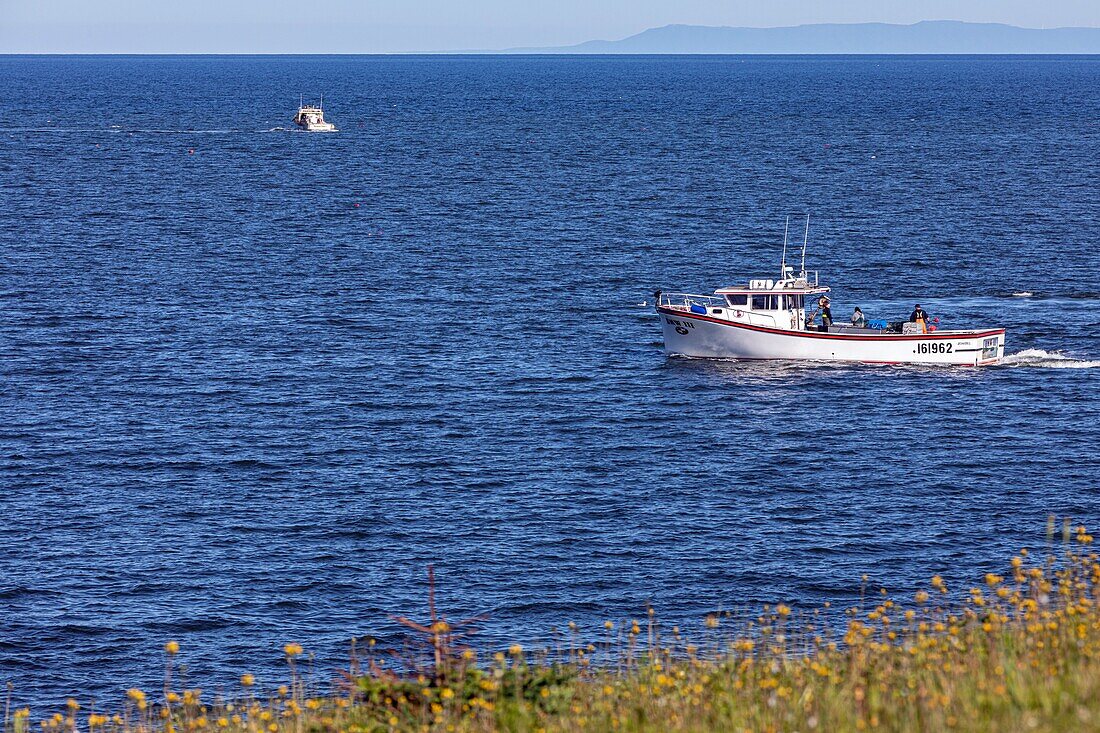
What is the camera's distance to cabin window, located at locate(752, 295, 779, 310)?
72.0 meters

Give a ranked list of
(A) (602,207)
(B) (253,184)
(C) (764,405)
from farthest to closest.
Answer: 1. (B) (253,184)
2. (A) (602,207)
3. (C) (764,405)

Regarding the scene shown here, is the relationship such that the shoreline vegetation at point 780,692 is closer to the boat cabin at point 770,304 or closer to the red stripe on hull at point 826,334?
the red stripe on hull at point 826,334

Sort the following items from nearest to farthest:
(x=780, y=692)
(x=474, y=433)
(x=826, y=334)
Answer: (x=780, y=692) → (x=474, y=433) → (x=826, y=334)

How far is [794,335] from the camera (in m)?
72.0

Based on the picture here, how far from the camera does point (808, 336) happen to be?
236 feet

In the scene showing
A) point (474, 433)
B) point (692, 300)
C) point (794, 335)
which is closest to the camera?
point (474, 433)

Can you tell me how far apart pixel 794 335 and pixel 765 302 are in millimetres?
2271

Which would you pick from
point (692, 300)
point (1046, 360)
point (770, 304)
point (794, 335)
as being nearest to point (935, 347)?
point (1046, 360)

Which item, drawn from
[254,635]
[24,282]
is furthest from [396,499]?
[24,282]

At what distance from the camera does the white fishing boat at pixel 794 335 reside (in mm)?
70875

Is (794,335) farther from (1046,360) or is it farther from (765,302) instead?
(1046,360)

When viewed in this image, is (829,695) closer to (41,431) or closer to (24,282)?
(41,431)

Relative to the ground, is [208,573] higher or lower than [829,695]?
lower

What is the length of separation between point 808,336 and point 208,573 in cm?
3735
